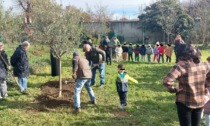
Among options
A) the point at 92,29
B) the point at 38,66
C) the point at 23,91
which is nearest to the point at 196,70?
the point at 23,91

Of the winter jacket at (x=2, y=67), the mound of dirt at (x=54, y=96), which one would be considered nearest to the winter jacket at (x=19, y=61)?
the winter jacket at (x=2, y=67)

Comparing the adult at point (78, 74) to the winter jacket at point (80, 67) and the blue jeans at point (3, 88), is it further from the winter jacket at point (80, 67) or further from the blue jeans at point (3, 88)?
the blue jeans at point (3, 88)

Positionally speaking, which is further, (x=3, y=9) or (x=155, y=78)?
(x=155, y=78)

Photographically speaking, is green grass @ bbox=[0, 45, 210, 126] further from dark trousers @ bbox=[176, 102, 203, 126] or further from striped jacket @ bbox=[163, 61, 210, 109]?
striped jacket @ bbox=[163, 61, 210, 109]

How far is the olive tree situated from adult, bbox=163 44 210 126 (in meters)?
4.31

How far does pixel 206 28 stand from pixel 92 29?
12.1 metres

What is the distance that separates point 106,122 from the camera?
252 inches

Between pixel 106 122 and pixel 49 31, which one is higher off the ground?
pixel 49 31

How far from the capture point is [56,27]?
7.53 meters

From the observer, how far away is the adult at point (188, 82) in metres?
3.86

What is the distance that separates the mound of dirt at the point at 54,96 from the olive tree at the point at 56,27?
125 cm

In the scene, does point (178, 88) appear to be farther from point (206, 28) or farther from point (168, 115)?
point (206, 28)

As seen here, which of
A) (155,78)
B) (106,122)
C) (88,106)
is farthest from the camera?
(155,78)

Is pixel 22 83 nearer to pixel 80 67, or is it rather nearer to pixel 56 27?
pixel 56 27
